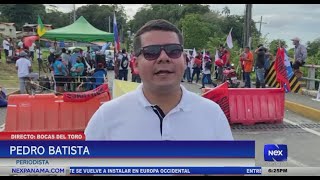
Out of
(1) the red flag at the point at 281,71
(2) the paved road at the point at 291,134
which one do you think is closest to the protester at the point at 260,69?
(1) the red flag at the point at 281,71

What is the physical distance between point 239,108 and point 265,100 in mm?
484

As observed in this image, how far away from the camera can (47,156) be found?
85.9 inches

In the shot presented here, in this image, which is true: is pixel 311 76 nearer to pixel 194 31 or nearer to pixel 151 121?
pixel 194 31

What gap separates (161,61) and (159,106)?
0.66 ft

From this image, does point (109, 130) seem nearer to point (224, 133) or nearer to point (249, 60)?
point (224, 133)

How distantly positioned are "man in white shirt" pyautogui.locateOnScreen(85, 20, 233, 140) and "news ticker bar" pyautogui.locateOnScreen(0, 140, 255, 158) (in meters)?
0.05

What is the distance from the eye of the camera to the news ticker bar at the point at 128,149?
2053mm

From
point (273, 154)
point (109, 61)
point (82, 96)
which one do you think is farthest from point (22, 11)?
point (109, 61)

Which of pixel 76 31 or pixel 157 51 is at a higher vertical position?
pixel 76 31

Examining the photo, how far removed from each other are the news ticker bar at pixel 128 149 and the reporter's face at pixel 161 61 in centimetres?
30

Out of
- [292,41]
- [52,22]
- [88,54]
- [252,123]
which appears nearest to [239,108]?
[252,123]

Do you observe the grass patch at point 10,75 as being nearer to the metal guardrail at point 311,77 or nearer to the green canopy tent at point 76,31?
the green canopy tent at point 76,31

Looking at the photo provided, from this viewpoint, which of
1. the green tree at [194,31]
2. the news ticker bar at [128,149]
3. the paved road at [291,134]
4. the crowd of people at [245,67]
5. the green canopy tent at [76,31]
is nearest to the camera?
the news ticker bar at [128,149]

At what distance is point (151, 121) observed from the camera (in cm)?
196
